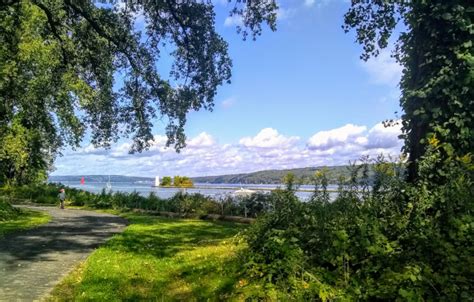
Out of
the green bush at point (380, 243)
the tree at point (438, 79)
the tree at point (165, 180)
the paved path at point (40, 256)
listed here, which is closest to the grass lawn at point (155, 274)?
the paved path at point (40, 256)

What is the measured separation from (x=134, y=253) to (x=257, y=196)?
1190 cm

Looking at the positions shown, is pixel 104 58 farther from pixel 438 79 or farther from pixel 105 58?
pixel 438 79

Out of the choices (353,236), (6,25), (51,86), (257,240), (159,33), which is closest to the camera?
(353,236)

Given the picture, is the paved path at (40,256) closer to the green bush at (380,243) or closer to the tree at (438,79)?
the green bush at (380,243)

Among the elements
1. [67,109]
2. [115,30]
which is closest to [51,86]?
[67,109]

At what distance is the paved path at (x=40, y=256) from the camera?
327 inches

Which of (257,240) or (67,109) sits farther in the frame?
(67,109)

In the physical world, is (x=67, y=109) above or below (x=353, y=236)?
above

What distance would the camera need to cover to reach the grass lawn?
773 centimetres

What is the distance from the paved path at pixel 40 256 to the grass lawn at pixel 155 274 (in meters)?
0.40

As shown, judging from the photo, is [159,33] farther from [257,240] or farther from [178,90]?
[257,240]

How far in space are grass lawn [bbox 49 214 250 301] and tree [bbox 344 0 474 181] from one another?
3886 mm

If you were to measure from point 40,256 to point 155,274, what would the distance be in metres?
4.24

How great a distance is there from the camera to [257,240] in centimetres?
673
